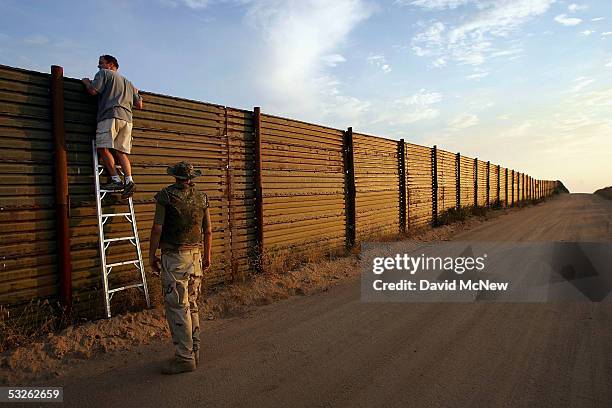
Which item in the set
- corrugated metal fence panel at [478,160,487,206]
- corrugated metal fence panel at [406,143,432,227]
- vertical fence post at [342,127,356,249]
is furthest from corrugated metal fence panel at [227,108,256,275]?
corrugated metal fence panel at [478,160,487,206]

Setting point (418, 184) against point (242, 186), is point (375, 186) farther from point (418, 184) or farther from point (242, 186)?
point (242, 186)

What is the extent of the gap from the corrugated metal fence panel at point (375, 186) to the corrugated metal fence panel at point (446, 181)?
429 centimetres

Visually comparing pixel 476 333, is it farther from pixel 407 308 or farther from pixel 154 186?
pixel 154 186

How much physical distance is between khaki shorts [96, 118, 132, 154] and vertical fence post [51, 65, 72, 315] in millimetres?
386

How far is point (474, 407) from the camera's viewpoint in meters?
2.86

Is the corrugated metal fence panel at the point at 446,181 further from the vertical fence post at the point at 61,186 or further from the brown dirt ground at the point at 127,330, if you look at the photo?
→ the vertical fence post at the point at 61,186

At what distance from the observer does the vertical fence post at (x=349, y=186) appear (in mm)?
10078

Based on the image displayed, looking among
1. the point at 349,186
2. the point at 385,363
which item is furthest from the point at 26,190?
the point at 349,186

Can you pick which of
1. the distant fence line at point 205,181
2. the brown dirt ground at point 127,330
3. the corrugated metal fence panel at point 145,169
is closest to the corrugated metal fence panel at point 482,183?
the distant fence line at point 205,181

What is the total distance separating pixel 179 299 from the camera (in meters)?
3.70

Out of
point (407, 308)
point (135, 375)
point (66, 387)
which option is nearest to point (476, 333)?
point (407, 308)

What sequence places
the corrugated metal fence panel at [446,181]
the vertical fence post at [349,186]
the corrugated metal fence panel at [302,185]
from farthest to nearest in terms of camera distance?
1. the corrugated metal fence panel at [446,181]
2. the vertical fence post at [349,186]
3. the corrugated metal fence panel at [302,185]

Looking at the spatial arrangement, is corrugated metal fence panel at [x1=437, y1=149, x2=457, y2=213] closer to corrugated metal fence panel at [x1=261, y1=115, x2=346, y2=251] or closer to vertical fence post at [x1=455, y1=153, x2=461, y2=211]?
vertical fence post at [x1=455, y1=153, x2=461, y2=211]

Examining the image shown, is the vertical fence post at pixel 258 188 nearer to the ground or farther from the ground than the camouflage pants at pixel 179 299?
farther from the ground
